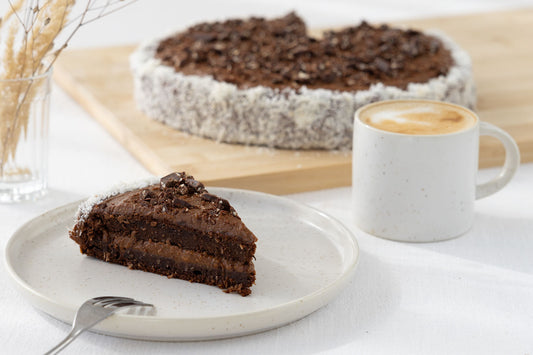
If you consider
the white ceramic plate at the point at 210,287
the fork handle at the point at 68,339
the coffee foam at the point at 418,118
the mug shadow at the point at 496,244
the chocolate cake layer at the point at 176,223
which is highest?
the coffee foam at the point at 418,118

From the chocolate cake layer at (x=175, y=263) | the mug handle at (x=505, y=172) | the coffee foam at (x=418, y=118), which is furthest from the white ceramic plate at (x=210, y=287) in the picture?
the mug handle at (x=505, y=172)

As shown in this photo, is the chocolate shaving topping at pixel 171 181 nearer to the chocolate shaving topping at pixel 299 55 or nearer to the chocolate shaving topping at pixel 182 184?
the chocolate shaving topping at pixel 182 184

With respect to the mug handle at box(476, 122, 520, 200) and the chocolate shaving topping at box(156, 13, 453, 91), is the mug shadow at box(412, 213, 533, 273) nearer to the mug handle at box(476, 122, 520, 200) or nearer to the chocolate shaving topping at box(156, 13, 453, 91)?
the mug handle at box(476, 122, 520, 200)

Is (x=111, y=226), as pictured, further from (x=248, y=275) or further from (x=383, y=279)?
(x=383, y=279)

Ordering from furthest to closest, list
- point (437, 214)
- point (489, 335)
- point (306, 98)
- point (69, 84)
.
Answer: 1. point (69, 84)
2. point (306, 98)
3. point (437, 214)
4. point (489, 335)

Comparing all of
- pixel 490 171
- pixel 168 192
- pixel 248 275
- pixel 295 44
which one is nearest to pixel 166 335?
pixel 248 275

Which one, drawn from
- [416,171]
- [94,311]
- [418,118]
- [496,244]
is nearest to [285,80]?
[418,118]
